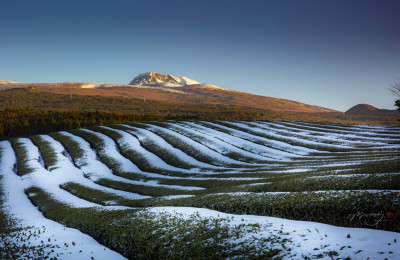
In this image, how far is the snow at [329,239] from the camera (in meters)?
10.6

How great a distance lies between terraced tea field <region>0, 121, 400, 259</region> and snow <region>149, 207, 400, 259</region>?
0.05 metres

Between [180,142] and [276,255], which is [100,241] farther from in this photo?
[180,142]

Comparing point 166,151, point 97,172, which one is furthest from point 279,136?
point 97,172

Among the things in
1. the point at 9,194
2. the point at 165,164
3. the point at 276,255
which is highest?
the point at 276,255

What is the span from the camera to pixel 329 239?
40.5ft

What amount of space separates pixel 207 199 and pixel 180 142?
44574mm

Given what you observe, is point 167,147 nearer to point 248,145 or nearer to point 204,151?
point 204,151

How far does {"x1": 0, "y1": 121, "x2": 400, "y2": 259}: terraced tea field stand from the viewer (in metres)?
14.0

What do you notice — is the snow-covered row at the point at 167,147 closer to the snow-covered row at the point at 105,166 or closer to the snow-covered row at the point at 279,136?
the snow-covered row at the point at 105,166

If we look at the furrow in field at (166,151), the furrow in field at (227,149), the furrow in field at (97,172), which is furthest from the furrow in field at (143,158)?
the furrow in field at (227,149)

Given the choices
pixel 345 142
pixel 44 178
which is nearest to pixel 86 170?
pixel 44 178

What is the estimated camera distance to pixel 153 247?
1597cm

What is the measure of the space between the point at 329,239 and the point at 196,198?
661 inches

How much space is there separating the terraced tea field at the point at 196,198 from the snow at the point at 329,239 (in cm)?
5
